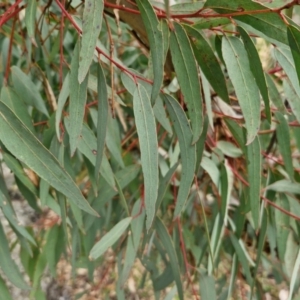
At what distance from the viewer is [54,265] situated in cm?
124

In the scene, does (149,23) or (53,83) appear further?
(53,83)

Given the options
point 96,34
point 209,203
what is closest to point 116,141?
point 96,34

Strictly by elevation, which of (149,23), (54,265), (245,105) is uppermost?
(149,23)

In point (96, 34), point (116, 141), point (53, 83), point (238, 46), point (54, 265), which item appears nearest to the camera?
point (96, 34)

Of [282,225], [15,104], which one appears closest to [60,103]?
[15,104]

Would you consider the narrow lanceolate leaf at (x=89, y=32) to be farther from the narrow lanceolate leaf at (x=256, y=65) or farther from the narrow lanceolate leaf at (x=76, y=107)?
the narrow lanceolate leaf at (x=256, y=65)

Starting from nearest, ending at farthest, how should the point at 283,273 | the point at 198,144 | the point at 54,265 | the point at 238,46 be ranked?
1. the point at 238,46
2. the point at 198,144
3. the point at 54,265
4. the point at 283,273

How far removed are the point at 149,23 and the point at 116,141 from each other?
17.8 inches

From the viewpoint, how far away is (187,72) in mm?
714

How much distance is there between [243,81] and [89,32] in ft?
0.76

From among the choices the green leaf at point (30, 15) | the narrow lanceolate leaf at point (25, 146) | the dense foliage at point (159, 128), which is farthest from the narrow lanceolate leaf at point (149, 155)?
the green leaf at point (30, 15)

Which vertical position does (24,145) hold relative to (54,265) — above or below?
above

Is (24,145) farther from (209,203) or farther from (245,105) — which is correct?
(209,203)

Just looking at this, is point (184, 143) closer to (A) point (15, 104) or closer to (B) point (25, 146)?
(B) point (25, 146)
